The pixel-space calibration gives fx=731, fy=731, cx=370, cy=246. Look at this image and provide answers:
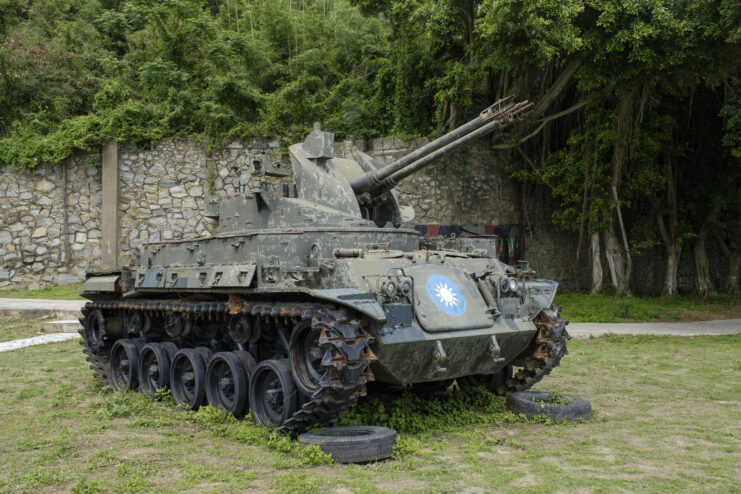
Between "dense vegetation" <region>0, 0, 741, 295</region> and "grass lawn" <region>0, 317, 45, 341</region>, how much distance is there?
18.5 feet

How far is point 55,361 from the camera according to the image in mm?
12852

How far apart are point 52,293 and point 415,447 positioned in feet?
52.5

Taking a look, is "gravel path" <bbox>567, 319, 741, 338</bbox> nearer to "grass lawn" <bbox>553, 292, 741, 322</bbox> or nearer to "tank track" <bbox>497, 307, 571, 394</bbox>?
"grass lawn" <bbox>553, 292, 741, 322</bbox>

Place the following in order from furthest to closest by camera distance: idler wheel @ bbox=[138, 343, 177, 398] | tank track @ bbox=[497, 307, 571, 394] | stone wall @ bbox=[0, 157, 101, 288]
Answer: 1. stone wall @ bbox=[0, 157, 101, 288]
2. idler wheel @ bbox=[138, 343, 177, 398]
3. tank track @ bbox=[497, 307, 571, 394]

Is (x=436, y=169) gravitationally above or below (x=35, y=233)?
above

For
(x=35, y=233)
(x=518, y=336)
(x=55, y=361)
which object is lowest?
(x=55, y=361)

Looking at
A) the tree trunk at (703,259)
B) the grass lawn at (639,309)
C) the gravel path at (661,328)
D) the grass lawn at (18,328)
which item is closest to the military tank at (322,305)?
the grass lawn at (18,328)

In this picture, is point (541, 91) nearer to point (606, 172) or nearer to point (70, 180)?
point (606, 172)

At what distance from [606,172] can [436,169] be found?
16.4 feet

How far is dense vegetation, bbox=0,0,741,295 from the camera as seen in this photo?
1655cm

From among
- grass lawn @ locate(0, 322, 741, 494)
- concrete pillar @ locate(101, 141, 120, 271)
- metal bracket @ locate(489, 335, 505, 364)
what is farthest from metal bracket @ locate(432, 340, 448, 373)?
concrete pillar @ locate(101, 141, 120, 271)

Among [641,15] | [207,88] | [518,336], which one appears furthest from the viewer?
[207,88]

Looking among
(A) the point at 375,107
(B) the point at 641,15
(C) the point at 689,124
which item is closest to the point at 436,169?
(A) the point at 375,107

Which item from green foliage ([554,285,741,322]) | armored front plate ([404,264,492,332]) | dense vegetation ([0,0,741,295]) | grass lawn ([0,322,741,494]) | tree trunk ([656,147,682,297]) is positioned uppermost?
dense vegetation ([0,0,741,295])
